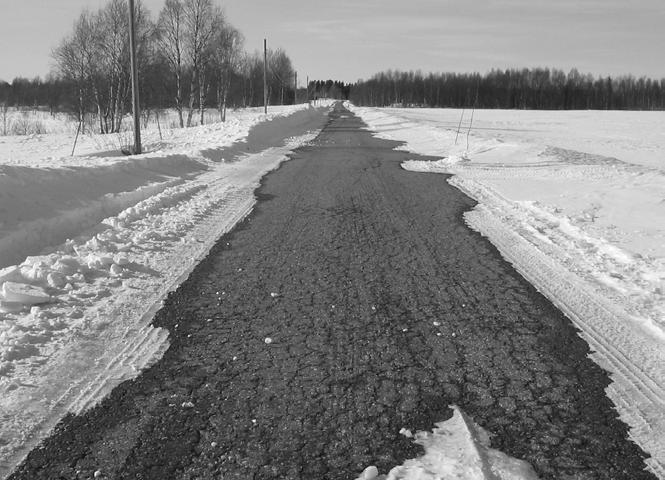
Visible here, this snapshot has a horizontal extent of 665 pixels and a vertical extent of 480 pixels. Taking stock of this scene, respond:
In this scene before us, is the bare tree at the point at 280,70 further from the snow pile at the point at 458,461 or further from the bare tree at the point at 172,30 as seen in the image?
the snow pile at the point at 458,461

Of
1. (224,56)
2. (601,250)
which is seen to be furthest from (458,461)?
(224,56)

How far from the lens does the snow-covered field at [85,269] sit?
3.24 m

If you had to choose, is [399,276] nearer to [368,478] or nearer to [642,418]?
[642,418]

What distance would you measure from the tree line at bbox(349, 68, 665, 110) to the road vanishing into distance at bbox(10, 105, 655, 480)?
392 ft

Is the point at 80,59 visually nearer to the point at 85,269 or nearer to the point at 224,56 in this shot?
the point at 224,56

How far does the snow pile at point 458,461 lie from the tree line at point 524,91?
4800 inches

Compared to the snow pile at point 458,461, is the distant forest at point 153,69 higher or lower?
higher

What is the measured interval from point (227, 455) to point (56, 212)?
20.3 ft

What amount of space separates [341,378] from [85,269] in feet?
10.6

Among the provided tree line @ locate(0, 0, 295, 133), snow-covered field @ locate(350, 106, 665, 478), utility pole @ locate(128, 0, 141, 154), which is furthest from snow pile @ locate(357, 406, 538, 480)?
tree line @ locate(0, 0, 295, 133)

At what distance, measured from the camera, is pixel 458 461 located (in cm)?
252

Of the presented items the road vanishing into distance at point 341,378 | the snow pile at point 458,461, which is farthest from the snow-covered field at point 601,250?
the snow pile at point 458,461

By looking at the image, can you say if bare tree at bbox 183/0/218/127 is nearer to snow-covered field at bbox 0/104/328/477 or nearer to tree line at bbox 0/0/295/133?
tree line at bbox 0/0/295/133

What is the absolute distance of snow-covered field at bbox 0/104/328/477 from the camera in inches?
127
